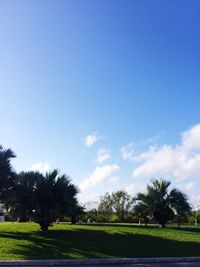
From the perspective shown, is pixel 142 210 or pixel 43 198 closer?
pixel 43 198

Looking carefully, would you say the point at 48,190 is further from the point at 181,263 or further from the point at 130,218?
the point at 130,218

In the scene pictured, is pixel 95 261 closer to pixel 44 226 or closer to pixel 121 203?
pixel 44 226

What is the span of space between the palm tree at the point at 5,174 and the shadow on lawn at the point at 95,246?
247 centimetres

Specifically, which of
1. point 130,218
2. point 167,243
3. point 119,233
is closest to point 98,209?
point 130,218

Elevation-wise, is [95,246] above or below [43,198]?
below

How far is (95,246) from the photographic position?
17.7 meters

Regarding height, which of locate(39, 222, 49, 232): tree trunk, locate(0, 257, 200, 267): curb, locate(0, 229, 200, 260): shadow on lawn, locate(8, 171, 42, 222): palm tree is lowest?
locate(0, 257, 200, 267): curb

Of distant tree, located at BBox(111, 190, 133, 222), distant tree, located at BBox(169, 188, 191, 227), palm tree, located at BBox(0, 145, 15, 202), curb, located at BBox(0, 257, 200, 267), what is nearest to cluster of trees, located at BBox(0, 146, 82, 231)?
palm tree, located at BBox(0, 145, 15, 202)

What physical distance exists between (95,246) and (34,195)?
573 centimetres

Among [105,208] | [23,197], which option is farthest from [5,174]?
[105,208]

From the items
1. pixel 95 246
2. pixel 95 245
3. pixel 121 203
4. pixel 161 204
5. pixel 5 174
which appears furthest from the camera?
pixel 121 203

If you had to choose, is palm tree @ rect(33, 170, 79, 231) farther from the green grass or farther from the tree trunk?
the green grass

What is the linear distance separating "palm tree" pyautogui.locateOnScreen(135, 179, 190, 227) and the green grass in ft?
21.5

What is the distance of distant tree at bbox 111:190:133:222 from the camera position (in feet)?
152
